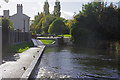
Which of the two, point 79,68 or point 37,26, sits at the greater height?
point 37,26

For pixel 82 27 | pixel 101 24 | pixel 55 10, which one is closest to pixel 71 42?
pixel 82 27

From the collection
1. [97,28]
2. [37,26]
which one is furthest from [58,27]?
[97,28]

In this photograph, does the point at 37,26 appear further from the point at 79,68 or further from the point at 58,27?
the point at 79,68

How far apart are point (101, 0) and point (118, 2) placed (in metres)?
4.40

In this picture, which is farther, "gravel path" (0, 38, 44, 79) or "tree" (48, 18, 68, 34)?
"tree" (48, 18, 68, 34)

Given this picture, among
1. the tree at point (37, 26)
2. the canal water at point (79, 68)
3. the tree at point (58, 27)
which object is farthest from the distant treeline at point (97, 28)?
the tree at point (37, 26)

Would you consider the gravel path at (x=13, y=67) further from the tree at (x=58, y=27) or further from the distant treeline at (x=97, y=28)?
the tree at (x=58, y=27)

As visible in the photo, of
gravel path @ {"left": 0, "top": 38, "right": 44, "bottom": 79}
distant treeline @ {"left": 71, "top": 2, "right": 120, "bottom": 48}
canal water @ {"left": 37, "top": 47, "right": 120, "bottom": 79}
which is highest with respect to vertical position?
distant treeline @ {"left": 71, "top": 2, "right": 120, "bottom": 48}

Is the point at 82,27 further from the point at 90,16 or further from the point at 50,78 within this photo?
the point at 50,78

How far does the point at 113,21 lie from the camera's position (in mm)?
35531

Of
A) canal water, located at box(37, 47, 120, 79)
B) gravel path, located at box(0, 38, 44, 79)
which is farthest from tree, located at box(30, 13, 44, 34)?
gravel path, located at box(0, 38, 44, 79)

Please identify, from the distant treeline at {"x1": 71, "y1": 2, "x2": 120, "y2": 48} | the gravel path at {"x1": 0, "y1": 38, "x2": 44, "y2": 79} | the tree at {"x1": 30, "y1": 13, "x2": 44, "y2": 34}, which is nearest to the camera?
the gravel path at {"x1": 0, "y1": 38, "x2": 44, "y2": 79}

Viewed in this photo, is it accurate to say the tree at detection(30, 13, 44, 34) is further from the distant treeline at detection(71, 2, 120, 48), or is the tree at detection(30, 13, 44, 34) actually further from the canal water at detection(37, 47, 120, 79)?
the canal water at detection(37, 47, 120, 79)

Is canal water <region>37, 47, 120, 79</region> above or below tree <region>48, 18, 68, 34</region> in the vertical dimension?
below
